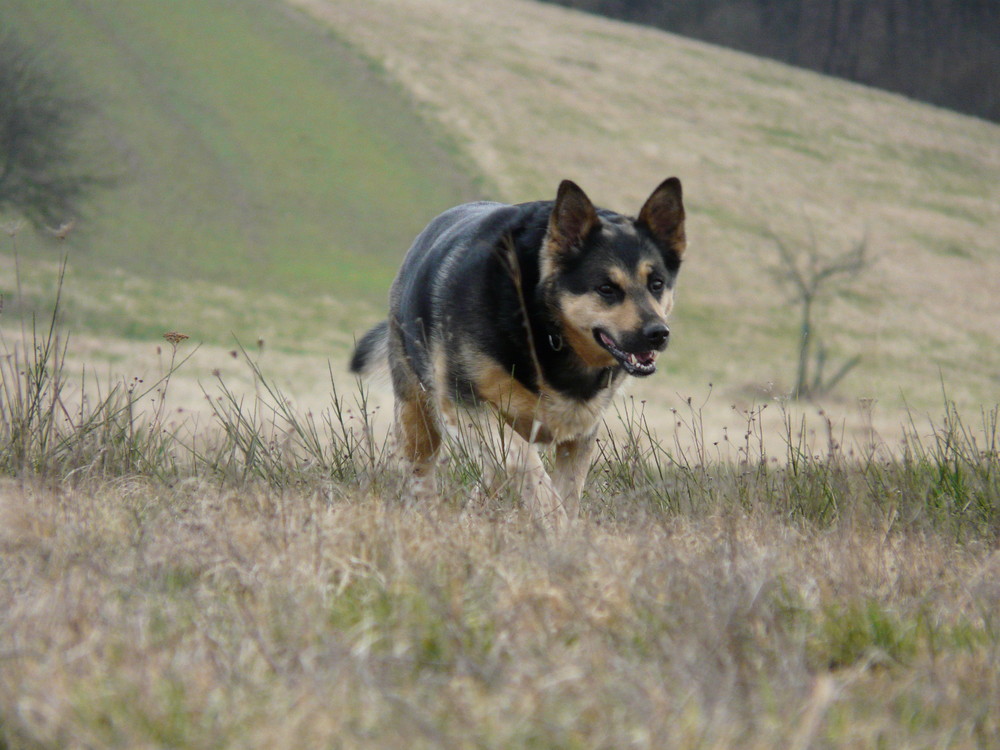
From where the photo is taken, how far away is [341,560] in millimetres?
3031

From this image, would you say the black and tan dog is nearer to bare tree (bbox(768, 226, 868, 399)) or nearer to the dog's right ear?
the dog's right ear

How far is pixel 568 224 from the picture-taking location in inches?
186

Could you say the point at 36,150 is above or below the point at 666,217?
below

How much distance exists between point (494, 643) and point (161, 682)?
2.68 feet

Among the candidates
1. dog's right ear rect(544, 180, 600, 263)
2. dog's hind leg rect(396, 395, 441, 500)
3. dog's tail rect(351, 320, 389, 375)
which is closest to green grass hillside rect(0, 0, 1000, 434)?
dog's tail rect(351, 320, 389, 375)

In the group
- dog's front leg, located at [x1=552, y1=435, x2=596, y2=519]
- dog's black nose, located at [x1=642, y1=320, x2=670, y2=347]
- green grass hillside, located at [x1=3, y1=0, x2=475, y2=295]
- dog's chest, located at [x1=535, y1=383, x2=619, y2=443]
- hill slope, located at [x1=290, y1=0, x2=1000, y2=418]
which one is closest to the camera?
dog's black nose, located at [x1=642, y1=320, x2=670, y2=347]

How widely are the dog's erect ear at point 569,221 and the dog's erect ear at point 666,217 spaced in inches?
13.2

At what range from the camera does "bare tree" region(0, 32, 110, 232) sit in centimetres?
2266

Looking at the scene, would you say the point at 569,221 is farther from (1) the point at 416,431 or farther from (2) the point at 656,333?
(1) the point at 416,431

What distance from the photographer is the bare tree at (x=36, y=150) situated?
22.7 meters

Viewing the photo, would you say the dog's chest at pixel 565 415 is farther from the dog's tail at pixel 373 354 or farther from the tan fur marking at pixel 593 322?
the dog's tail at pixel 373 354

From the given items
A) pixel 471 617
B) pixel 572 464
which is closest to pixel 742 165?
pixel 572 464

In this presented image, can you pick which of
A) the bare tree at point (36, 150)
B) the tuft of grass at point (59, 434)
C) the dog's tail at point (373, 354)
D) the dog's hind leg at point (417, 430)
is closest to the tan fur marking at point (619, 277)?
the dog's hind leg at point (417, 430)

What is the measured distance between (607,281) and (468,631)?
2353 millimetres
